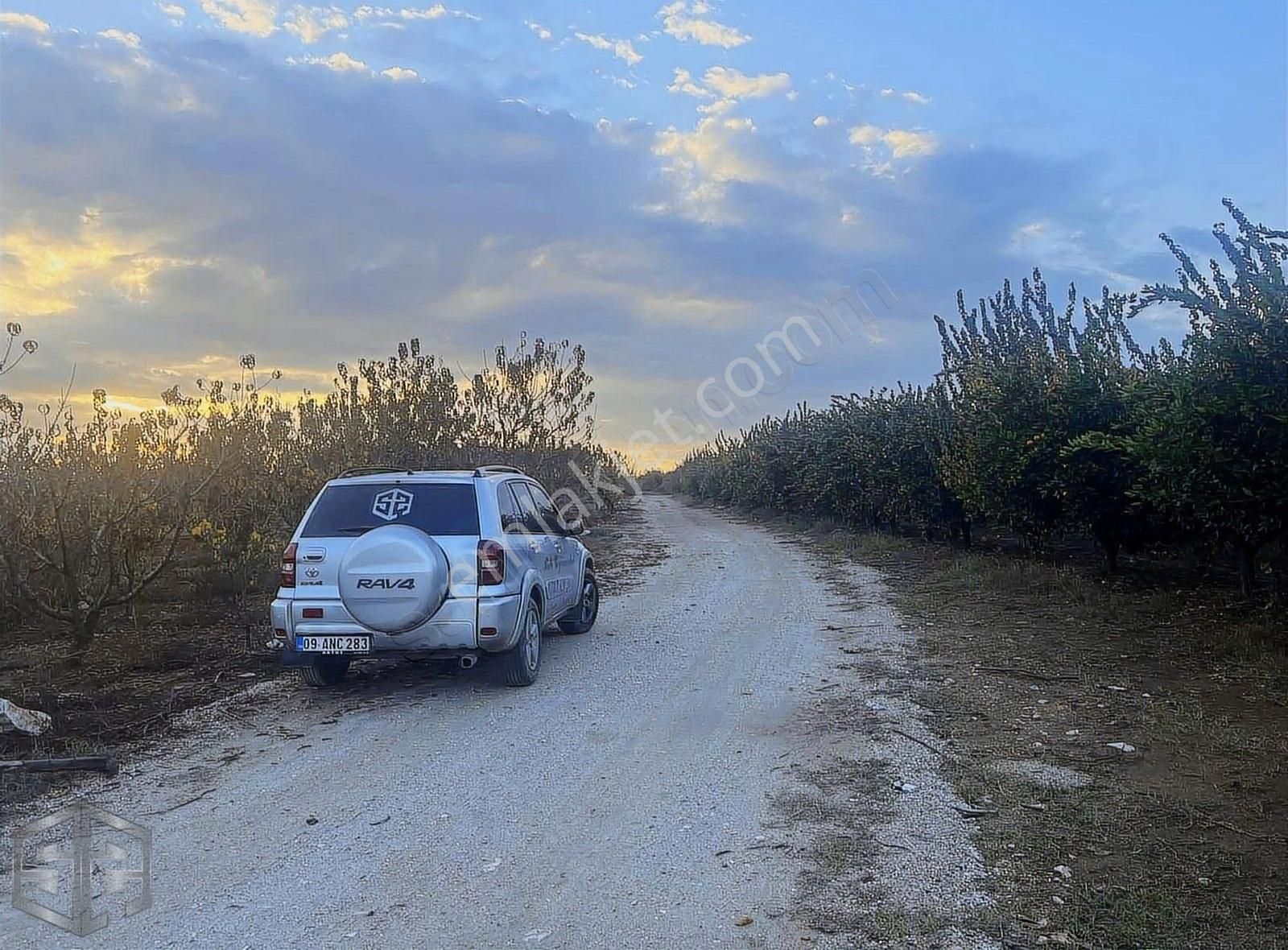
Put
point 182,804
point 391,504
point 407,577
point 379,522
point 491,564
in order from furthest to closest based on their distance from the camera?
point 391,504, point 379,522, point 491,564, point 407,577, point 182,804

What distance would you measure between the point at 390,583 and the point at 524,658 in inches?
54.1

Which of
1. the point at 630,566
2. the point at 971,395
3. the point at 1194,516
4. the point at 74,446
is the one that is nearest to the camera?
the point at 74,446

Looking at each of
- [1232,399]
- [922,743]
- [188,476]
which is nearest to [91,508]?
[188,476]

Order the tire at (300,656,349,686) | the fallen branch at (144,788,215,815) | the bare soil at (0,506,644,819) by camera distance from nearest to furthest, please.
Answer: the fallen branch at (144,788,215,815) → the bare soil at (0,506,644,819) → the tire at (300,656,349,686)

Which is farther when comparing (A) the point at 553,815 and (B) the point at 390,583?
(B) the point at 390,583

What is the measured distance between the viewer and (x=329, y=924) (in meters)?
3.89

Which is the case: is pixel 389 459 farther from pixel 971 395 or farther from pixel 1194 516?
pixel 1194 516

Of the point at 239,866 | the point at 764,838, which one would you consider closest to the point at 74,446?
the point at 239,866

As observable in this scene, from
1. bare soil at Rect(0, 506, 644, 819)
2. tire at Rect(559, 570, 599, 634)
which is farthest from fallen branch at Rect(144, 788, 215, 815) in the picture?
tire at Rect(559, 570, 599, 634)

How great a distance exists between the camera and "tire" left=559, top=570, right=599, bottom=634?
34.0 ft

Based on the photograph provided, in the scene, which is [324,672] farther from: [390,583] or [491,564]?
[491,564]

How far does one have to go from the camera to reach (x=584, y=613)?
10.5 metres

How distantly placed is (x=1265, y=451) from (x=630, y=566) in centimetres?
1134

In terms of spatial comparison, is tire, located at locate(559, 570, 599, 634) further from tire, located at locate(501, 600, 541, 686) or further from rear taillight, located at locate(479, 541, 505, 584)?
rear taillight, located at locate(479, 541, 505, 584)
